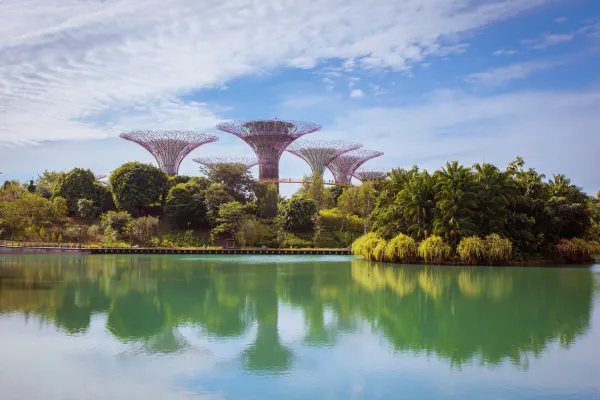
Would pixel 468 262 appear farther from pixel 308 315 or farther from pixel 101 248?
pixel 101 248

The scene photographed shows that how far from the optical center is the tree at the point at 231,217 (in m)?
46.6

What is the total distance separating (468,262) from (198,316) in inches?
801

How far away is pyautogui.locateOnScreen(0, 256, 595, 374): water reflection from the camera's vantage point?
1121 centimetres

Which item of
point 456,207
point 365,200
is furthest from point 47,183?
point 456,207

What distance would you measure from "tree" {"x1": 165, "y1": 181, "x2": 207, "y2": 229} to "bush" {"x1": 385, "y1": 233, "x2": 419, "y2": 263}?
23.1 m

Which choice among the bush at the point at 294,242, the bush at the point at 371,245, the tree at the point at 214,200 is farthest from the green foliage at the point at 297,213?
the bush at the point at 371,245

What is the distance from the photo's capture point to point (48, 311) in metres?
14.7

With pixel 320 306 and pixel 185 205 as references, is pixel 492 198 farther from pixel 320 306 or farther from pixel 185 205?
pixel 185 205

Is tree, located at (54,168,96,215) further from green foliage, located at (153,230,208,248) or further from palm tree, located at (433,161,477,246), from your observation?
palm tree, located at (433,161,477,246)

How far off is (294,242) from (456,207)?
1840 cm

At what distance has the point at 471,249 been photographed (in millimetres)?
30078

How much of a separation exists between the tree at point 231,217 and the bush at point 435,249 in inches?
764

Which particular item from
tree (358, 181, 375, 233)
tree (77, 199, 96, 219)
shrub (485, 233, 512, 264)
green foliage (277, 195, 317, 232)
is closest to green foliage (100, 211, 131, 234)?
tree (77, 199, 96, 219)

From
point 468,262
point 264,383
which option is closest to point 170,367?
point 264,383
